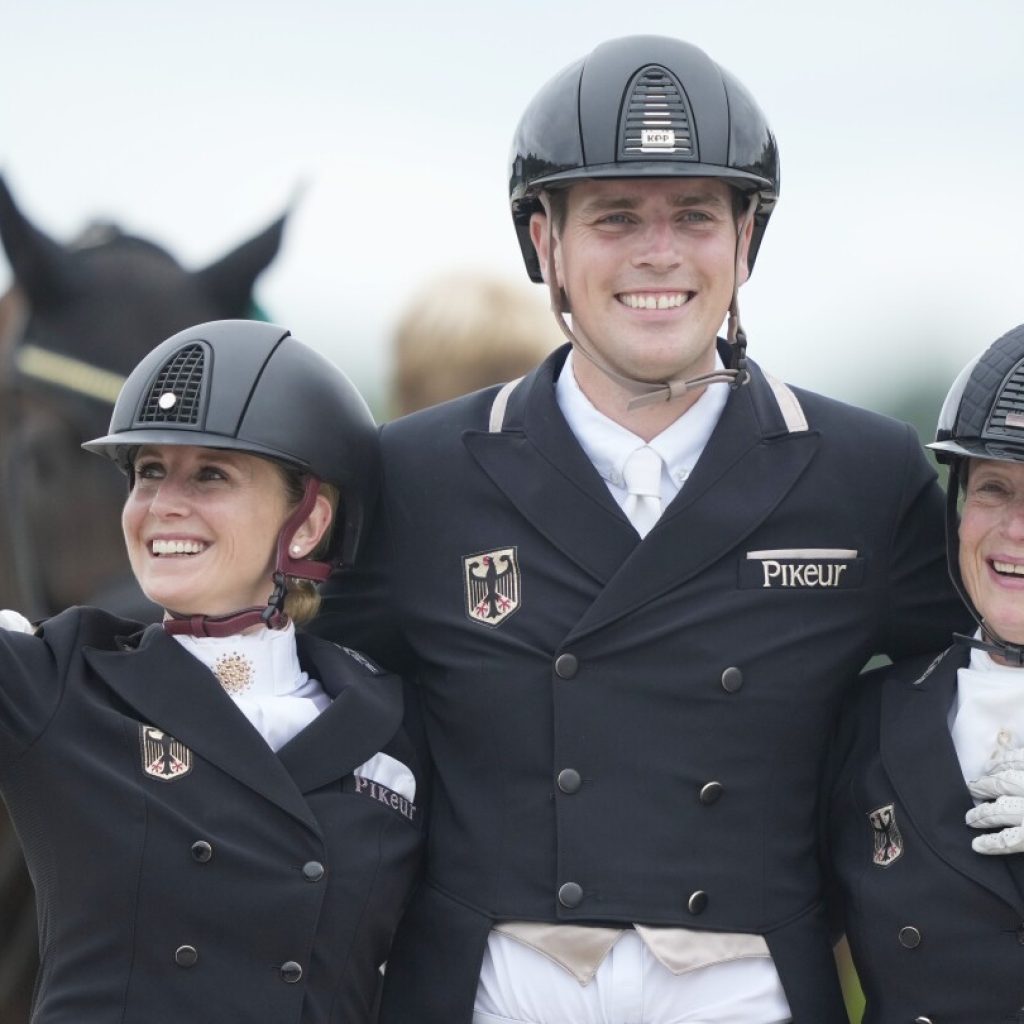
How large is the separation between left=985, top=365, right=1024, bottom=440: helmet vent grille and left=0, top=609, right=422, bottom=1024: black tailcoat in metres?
1.68

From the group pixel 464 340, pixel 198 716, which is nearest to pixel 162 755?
pixel 198 716

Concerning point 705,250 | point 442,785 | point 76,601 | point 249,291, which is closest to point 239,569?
point 442,785

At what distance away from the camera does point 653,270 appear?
453 cm

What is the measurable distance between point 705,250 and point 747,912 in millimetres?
1580

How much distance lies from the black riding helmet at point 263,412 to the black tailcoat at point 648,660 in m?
0.18

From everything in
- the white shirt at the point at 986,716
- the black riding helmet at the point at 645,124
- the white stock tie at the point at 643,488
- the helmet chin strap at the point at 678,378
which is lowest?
the white shirt at the point at 986,716

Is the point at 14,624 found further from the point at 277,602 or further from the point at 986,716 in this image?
the point at 986,716

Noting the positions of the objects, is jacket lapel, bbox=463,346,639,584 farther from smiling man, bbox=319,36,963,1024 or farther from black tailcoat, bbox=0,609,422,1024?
black tailcoat, bbox=0,609,422,1024

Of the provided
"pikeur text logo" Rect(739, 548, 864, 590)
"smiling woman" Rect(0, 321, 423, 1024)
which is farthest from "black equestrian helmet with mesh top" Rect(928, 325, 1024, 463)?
"smiling woman" Rect(0, 321, 423, 1024)

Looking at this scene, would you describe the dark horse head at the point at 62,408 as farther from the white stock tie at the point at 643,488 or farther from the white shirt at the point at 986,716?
the white shirt at the point at 986,716

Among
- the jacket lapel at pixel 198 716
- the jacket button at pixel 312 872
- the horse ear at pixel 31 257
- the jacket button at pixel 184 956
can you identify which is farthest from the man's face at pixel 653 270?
the horse ear at pixel 31 257

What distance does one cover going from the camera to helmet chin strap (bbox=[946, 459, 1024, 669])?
4277 mm

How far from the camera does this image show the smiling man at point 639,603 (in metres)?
4.27

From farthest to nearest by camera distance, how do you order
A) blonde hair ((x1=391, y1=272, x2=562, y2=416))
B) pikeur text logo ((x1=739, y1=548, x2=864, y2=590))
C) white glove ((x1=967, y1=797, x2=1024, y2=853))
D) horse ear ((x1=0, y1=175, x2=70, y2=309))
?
horse ear ((x1=0, y1=175, x2=70, y2=309)) → blonde hair ((x1=391, y1=272, x2=562, y2=416)) → pikeur text logo ((x1=739, y1=548, x2=864, y2=590)) → white glove ((x1=967, y1=797, x2=1024, y2=853))
